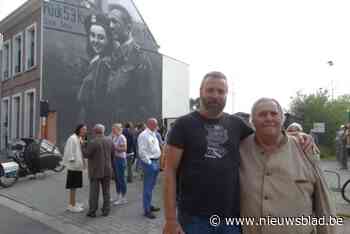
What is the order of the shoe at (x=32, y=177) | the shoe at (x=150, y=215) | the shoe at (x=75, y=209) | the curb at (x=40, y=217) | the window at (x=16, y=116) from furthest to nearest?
the window at (x=16, y=116) → the shoe at (x=32, y=177) → the shoe at (x=75, y=209) → the shoe at (x=150, y=215) → the curb at (x=40, y=217)

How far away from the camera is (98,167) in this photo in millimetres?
8328

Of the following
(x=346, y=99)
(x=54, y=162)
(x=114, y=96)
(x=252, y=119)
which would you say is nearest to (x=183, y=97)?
(x=114, y=96)

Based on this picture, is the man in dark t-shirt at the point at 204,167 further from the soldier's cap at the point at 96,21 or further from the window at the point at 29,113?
the soldier's cap at the point at 96,21

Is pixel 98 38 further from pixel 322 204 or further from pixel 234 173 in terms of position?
pixel 322 204

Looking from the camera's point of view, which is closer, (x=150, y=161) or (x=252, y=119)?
(x=252, y=119)

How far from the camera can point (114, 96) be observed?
27.8 metres

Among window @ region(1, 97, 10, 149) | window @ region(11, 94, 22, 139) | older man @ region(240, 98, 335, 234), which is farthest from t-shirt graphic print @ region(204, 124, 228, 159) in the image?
window @ region(1, 97, 10, 149)

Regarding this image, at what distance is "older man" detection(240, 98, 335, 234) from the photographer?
2.92 metres

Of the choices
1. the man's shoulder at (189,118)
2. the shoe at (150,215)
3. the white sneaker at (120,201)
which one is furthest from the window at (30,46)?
the man's shoulder at (189,118)

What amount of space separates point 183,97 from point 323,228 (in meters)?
33.1

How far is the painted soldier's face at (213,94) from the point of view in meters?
3.04

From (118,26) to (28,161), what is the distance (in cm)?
1634

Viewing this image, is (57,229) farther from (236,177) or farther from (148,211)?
(236,177)

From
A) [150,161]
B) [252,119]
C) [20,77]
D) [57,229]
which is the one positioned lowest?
[57,229]
